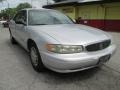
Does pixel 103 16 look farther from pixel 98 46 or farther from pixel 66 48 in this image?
pixel 66 48

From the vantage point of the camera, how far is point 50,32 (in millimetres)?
3996

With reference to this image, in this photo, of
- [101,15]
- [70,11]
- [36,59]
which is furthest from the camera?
[70,11]

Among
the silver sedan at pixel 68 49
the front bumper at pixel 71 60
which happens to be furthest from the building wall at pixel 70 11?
the front bumper at pixel 71 60

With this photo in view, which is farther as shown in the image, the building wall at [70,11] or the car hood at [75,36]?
the building wall at [70,11]

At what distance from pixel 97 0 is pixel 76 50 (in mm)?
14640

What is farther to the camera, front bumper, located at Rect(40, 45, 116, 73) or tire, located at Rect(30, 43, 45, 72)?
tire, located at Rect(30, 43, 45, 72)

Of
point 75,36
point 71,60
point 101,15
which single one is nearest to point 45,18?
point 75,36

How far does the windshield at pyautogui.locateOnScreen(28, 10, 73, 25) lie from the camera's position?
16.5 ft

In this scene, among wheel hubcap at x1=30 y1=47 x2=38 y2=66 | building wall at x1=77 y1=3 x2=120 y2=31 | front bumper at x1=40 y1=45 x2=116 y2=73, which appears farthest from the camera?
building wall at x1=77 y1=3 x2=120 y2=31

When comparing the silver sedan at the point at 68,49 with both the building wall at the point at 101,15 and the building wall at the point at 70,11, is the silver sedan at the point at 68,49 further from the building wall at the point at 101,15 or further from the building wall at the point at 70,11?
the building wall at the point at 70,11

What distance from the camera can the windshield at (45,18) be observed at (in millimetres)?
5034

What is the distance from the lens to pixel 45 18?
5203mm

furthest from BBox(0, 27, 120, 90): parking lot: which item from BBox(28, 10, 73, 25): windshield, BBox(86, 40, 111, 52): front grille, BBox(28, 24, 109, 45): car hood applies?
BBox(28, 10, 73, 25): windshield

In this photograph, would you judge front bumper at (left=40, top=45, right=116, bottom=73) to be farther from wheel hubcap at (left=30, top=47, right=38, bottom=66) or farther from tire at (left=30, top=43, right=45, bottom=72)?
wheel hubcap at (left=30, top=47, right=38, bottom=66)
